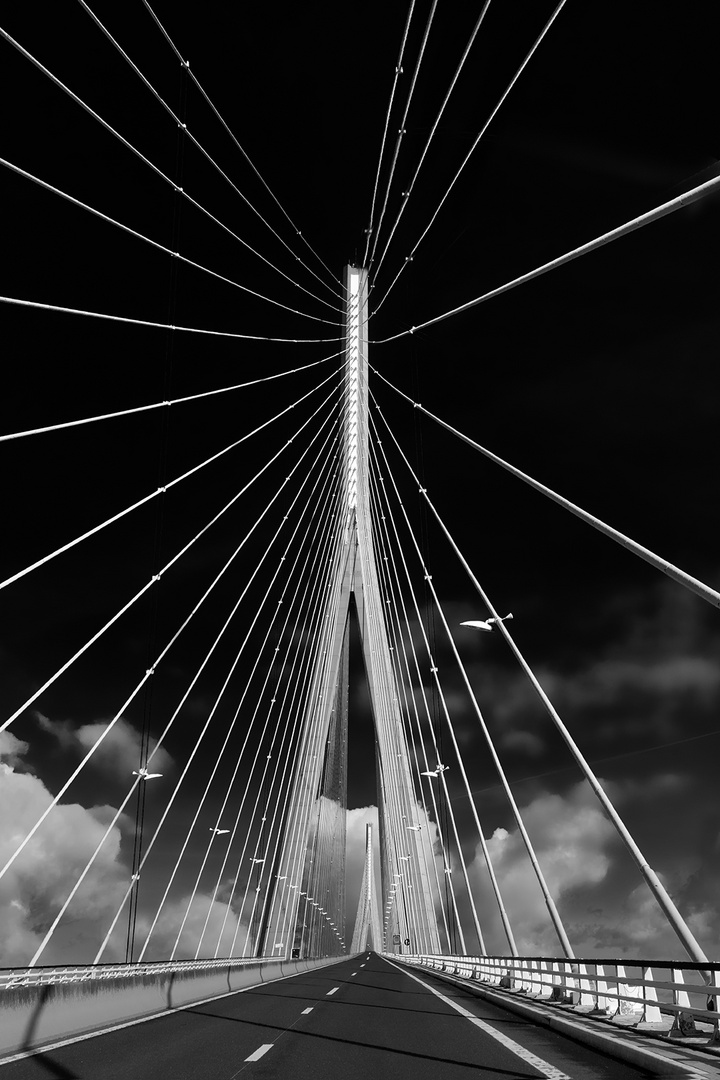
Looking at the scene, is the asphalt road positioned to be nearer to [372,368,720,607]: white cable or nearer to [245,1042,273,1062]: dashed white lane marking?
[245,1042,273,1062]: dashed white lane marking

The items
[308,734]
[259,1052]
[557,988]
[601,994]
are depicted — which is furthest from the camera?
[308,734]

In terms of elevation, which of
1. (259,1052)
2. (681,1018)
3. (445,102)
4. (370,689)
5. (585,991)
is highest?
(370,689)

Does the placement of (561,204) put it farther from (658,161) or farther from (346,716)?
(346,716)

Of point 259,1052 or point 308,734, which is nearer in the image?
point 259,1052

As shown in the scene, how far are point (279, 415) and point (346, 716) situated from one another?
2455 inches

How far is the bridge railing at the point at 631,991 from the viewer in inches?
398

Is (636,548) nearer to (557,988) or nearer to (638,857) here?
(638,857)

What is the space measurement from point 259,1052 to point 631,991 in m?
6.73

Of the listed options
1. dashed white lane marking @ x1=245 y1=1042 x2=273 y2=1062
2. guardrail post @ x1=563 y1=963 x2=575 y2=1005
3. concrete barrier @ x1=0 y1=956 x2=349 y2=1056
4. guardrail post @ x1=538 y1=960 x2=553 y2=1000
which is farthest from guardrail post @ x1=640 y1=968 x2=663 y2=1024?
concrete barrier @ x1=0 y1=956 x2=349 y2=1056

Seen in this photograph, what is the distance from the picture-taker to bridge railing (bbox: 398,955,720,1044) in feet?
33.2

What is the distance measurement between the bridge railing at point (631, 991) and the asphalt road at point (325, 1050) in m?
1.06

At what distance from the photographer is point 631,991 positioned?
14.6 m

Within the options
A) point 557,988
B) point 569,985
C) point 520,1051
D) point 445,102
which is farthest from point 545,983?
point 445,102

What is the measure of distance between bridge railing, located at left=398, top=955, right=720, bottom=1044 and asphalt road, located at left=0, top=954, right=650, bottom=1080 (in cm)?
106
